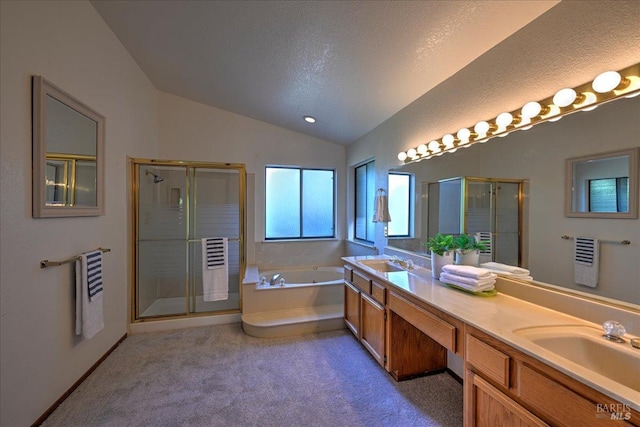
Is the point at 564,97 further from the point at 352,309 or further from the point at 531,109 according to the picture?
the point at 352,309

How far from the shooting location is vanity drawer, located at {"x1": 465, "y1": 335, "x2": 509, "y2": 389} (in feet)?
3.66

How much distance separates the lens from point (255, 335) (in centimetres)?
288

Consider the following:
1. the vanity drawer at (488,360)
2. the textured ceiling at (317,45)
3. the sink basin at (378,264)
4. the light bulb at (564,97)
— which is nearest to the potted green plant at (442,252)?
the sink basin at (378,264)

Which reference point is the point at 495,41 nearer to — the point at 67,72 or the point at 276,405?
the point at 276,405

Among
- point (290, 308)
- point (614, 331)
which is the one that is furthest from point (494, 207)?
point (290, 308)

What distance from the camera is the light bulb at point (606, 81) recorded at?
3.77ft

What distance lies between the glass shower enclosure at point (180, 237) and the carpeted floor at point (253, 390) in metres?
0.66

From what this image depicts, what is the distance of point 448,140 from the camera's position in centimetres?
216

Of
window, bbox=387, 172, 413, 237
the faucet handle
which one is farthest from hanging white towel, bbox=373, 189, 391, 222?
the faucet handle

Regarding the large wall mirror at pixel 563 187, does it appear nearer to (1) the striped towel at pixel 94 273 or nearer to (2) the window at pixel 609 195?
(2) the window at pixel 609 195

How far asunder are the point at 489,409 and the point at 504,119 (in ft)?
5.24

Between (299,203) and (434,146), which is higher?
(434,146)

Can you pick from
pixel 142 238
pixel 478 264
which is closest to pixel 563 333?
pixel 478 264

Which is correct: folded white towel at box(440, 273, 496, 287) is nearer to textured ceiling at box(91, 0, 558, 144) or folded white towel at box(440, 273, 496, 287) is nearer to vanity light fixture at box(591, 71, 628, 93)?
vanity light fixture at box(591, 71, 628, 93)
